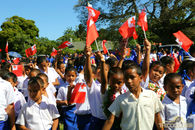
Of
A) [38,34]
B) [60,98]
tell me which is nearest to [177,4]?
[60,98]

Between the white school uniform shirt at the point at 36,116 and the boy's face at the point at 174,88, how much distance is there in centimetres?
162

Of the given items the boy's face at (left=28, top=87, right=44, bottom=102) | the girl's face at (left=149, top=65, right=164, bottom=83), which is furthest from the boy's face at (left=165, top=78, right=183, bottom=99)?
the boy's face at (left=28, top=87, right=44, bottom=102)

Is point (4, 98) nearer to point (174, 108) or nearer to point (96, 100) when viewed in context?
point (96, 100)

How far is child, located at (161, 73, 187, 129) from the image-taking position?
233 cm

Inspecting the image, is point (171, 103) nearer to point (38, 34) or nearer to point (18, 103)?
point (18, 103)

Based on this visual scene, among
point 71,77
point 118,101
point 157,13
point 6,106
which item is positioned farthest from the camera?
point 157,13

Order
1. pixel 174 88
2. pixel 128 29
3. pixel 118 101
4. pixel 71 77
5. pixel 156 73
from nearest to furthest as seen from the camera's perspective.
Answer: pixel 118 101 < pixel 174 88 < pixel 156 73 < pixel 71 77 < pixel 128 29

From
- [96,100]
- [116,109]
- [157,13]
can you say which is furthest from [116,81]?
[157,13]

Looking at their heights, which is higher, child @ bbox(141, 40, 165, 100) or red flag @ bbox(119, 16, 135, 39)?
red flag @ bbox(119, 16, 135, 39)

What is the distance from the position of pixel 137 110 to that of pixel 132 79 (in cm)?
34

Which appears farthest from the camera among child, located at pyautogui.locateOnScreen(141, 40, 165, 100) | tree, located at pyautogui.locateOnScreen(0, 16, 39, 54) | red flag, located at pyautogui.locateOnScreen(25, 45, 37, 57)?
tree, located at pyautogui.locateOnScreen(0, 16, 39, 54)

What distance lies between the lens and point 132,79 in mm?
2139

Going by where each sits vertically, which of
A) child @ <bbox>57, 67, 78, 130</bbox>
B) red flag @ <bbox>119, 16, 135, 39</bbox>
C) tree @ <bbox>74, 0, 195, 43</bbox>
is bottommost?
child @ <bbox>57, 67, 78, 130</bbox>

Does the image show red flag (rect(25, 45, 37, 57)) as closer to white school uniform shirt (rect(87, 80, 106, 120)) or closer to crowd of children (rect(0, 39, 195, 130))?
crowd of children (rect(0, 39, 195, 130))
